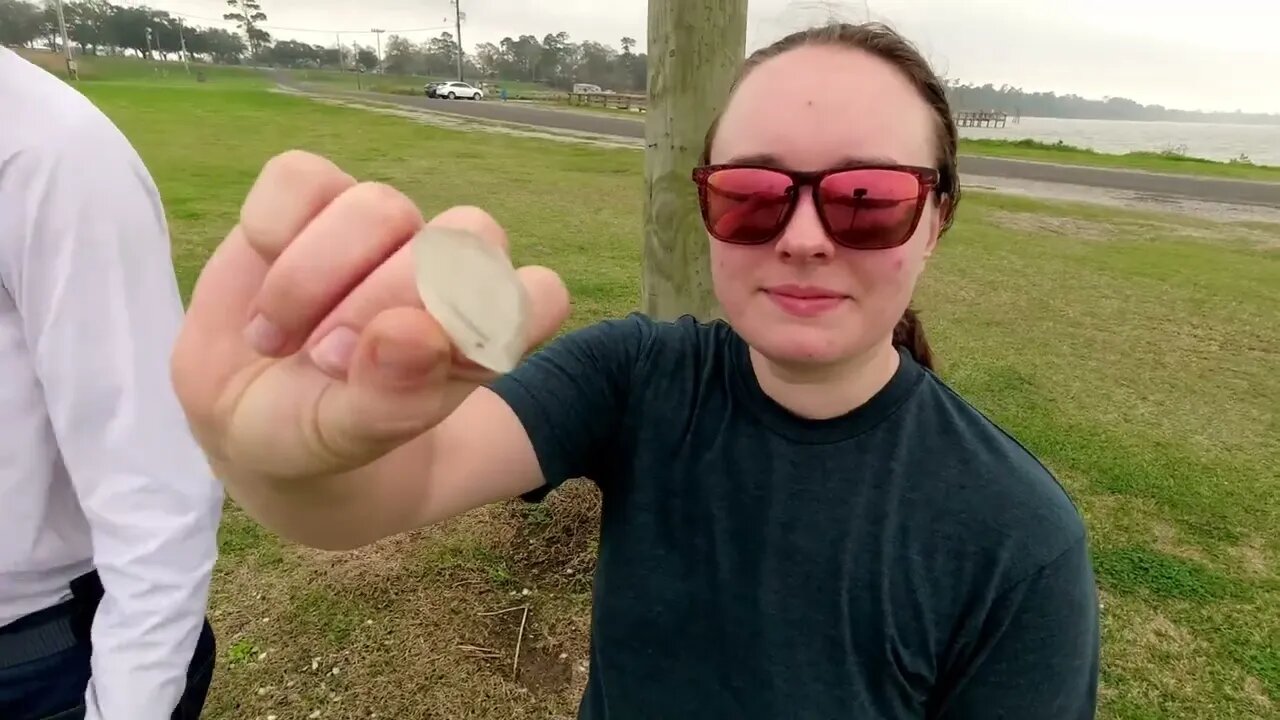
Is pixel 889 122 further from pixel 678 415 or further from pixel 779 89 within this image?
pixel 678 415

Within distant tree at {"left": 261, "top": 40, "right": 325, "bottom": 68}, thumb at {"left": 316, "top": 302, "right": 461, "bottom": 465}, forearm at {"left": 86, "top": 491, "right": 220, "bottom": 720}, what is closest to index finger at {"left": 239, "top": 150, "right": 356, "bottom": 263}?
thumb at {"left": 316, "top": 302, "right": 461, "bottom": 465}

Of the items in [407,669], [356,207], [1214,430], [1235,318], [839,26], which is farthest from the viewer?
[1235,318]

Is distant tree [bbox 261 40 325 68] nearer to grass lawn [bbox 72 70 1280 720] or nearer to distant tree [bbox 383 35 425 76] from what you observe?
distant tree [bbox 383 35 425 76]

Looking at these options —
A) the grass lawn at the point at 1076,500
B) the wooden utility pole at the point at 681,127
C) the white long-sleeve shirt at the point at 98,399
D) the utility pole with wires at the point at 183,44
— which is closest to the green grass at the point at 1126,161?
the grass lawn at the point at 1076,500

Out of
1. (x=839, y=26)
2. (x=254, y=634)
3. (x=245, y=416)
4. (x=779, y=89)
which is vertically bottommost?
(x=254, y=634)

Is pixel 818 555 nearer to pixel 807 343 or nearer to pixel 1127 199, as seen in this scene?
pixel 807 343

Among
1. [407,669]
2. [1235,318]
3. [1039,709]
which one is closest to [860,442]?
[1039,709]

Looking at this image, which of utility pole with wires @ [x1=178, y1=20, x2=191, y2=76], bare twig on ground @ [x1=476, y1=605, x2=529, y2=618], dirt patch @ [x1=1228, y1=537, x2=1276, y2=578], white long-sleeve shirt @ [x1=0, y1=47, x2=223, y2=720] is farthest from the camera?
utility pole with wires @ [x1=178, y1=20, x2=191, y2=76]
